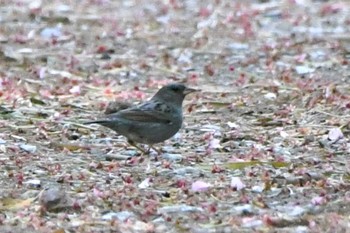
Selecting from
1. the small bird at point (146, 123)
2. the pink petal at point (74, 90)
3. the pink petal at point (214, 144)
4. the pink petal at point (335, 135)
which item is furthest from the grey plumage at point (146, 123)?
the pink petal at point (74, 90)

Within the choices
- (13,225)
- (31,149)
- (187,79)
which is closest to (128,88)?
(187,79)

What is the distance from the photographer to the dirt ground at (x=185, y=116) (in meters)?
6.80

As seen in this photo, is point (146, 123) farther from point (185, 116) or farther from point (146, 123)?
point (185, 116)

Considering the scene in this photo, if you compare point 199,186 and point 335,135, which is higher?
point 199,186

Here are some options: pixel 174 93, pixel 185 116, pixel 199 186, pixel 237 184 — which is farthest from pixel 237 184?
pixel 185 116

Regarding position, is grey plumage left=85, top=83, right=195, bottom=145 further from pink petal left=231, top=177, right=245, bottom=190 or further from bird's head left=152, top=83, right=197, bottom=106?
pink petal left=231, top=177, right=245, bottom=190

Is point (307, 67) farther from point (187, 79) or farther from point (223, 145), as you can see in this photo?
point (223, 145)

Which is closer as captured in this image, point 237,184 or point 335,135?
point 237,184

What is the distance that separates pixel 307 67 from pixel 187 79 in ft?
3.92

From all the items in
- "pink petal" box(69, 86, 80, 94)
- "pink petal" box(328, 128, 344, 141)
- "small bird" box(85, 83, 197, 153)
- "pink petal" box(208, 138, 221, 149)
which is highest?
"small bird" box(85, 83, 197, 153)

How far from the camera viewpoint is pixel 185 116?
9.71 m

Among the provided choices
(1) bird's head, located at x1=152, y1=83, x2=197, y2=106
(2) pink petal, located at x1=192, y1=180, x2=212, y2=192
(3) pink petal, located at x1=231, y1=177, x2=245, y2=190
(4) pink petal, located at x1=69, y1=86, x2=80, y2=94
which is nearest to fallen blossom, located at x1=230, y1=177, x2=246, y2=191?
(3) pink petal, located at x1=231, y1=177, x2=245, y2=190

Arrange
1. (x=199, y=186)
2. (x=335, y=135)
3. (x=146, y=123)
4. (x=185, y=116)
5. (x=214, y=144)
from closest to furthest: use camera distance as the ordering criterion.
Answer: (x=199, y=186), (x=146, y=123), (x=214, y=144), (x=335, y=135), (x=185, y=116)

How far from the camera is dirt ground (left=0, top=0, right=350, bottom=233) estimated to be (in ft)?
22.3
